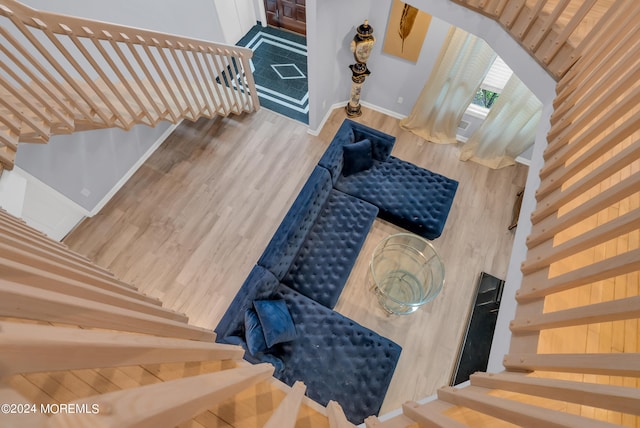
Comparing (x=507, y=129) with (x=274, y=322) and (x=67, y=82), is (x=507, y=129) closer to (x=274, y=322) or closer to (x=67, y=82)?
(x=274, y=322)

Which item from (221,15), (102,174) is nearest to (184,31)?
(221,15)

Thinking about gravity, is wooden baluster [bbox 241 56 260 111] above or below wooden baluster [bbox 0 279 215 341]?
above

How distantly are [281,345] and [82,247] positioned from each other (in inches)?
102

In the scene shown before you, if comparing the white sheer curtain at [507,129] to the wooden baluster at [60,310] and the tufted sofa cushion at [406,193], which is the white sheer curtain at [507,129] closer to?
the tufted sofa cushion at [406,193]

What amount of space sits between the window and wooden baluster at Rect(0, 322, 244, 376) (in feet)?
14.3

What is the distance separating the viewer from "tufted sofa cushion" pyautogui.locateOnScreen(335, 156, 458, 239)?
145 inches

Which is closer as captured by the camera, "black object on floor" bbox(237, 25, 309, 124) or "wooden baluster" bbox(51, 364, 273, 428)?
"wooden baluster" bbox(51, 364, 273, 428)

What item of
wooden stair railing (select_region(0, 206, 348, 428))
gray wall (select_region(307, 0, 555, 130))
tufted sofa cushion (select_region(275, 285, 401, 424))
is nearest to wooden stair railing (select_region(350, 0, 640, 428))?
gray wall (select_region(307, 0, 555, 130))

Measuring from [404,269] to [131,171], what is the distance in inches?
143

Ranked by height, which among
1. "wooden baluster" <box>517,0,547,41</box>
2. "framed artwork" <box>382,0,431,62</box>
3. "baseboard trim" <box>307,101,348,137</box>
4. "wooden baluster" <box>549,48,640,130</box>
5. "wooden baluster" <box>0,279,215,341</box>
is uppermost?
"framed artwork" <box>382,0,431,62</box>

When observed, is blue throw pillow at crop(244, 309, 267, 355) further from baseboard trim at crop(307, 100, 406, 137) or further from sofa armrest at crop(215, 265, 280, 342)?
baseboard trim at crop(307, 100, 406, 137)

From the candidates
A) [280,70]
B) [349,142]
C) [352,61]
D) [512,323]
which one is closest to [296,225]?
[349,142]

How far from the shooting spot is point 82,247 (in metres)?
3.58

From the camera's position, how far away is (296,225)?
10.2 ft
